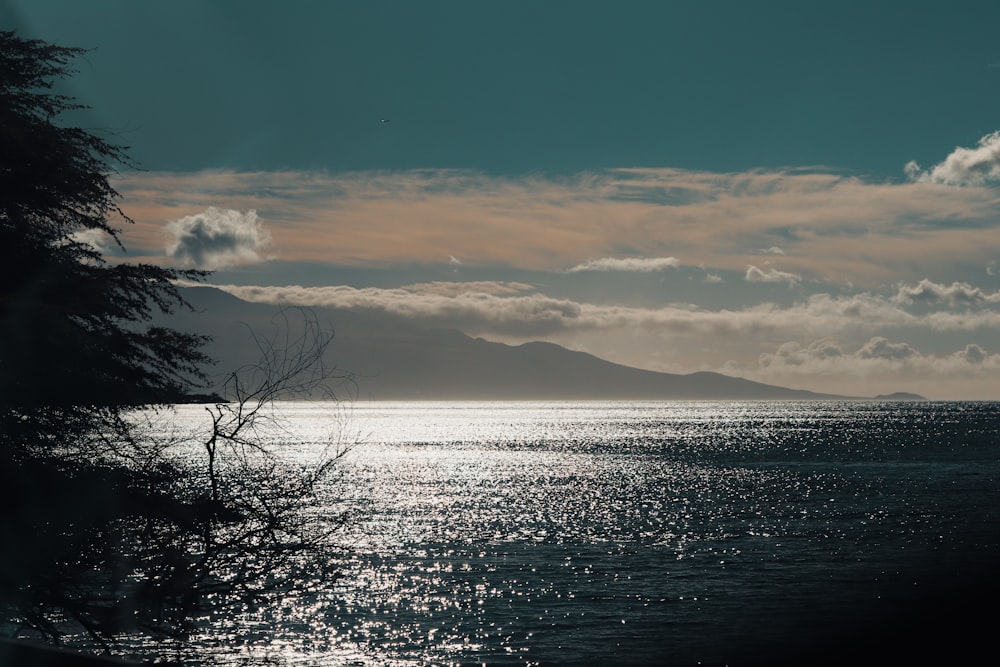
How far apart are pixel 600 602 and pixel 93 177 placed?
3204cm

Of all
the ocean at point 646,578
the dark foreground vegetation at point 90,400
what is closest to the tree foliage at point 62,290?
the dark foreground vegetation at point 90,400

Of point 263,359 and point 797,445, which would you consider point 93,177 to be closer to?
point 263,359

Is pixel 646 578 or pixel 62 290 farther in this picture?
pixel 646 578

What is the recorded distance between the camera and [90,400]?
11.0m

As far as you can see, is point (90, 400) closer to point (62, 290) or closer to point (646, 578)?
point (62, 290)

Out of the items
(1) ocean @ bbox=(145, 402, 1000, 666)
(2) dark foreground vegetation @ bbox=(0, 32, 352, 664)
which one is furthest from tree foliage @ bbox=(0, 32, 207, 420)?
(1) ocean @ bbox=(145, 402, 1000, 666)

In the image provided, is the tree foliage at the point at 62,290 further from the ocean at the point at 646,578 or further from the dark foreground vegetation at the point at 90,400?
the ocean at the point at 646,578

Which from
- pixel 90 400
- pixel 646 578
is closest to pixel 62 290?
pixel 90 400

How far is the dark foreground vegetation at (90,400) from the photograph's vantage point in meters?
10.6

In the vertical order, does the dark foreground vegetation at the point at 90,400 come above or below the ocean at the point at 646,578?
above

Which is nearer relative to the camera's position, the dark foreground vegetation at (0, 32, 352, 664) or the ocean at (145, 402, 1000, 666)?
the dark foreground vegetation at (0, 32, 352, 664)

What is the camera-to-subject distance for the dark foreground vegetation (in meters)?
10.6

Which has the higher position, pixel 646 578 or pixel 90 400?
pixel 90 400

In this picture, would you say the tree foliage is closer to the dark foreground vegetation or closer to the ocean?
the dark foreground vegetation
